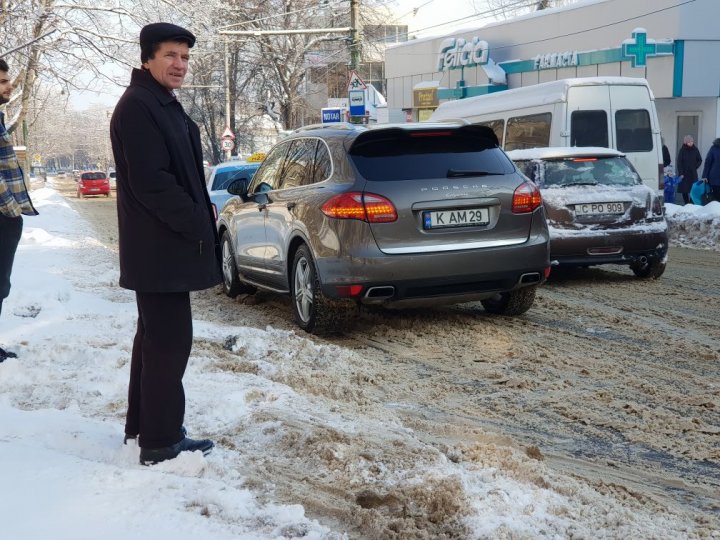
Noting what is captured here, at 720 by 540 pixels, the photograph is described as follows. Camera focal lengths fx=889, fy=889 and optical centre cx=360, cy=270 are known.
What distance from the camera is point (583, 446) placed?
446 cm

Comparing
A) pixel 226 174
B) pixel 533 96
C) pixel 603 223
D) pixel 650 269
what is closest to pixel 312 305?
pixel 603 223

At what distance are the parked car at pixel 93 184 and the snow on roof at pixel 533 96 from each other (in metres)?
35.9

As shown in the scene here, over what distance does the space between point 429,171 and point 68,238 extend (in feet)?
40.6

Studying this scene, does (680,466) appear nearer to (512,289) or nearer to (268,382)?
(268,382)

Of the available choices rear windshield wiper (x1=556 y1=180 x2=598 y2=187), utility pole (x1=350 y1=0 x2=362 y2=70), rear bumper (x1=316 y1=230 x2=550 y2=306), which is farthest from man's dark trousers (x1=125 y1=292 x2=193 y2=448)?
utility pole (x1=350 y1=0 x2=362 y2=70)

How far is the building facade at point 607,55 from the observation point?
24.0 metres

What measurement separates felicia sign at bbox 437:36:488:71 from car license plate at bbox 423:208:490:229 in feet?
89.0

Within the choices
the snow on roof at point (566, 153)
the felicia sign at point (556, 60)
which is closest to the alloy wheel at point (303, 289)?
the snow on roof at point (566, 153)

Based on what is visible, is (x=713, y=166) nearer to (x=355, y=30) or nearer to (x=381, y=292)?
(x=355, y=30)

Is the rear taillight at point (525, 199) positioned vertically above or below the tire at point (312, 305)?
above

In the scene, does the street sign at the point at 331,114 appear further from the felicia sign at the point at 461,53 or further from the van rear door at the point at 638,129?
the van rear door at the point at 638,129

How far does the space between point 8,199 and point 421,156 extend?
10.2ft

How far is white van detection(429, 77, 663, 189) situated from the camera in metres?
15.3

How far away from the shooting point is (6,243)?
588 cm
